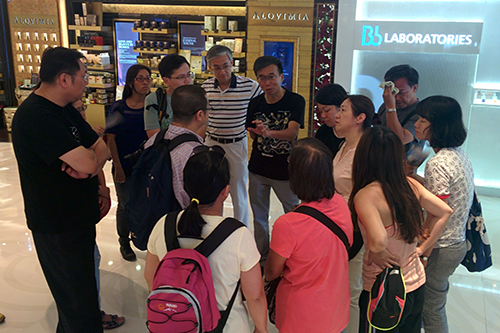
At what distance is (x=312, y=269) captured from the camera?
1.62 m

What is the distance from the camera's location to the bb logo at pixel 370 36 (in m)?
4.97

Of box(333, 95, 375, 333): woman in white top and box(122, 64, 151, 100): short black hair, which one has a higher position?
box(122, 64, 151, 100): short black hair

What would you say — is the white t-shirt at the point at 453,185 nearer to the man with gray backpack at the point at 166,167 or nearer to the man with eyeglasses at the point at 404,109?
the man with eyeglasses at the point at 404,109

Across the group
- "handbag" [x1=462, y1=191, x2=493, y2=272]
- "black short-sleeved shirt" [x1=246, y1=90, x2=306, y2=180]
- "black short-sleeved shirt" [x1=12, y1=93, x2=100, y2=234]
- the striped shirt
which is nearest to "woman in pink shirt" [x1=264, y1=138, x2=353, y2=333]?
"handbag" [x1=462, y1=191, x2=493, y2=272]

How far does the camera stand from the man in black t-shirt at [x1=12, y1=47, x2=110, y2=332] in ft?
6.36

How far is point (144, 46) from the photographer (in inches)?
297

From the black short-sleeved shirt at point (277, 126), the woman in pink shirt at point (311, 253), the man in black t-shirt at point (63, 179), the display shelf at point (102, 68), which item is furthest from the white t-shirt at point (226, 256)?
the display shelf at point (102, 68)

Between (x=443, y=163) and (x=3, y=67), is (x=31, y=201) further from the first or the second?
(x=3, y=67)

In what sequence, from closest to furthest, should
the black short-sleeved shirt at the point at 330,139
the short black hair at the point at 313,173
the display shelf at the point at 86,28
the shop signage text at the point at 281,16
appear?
the short black hair at the point at 313,173 < the black short-sleeved shirt at the point at 330,139 < the shop signage text at the point at 281,16 < the display shelf at the point at 86,28

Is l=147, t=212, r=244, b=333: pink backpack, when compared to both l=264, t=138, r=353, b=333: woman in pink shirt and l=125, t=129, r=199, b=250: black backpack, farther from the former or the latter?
l=125, t=129, r=199, b=250: black backpack

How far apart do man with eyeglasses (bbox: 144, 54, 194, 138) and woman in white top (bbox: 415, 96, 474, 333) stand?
65.7 inches

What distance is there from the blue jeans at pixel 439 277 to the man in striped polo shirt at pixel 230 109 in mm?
1947

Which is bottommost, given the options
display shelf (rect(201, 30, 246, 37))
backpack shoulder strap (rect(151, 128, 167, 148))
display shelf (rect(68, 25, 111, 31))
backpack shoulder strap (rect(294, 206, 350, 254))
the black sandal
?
the black sandal

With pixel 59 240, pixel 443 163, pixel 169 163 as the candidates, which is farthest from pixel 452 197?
pixel 59 240
